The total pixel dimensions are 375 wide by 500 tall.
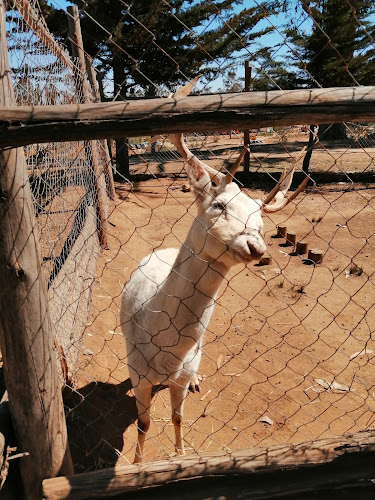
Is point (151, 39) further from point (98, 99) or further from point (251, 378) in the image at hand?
point (251, 378)

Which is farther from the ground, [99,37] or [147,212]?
[99,37]

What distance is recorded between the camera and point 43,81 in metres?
3.84

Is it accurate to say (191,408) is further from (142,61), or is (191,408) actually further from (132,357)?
(142,61)

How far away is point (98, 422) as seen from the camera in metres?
3.22

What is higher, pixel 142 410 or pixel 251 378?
pixel 142 410

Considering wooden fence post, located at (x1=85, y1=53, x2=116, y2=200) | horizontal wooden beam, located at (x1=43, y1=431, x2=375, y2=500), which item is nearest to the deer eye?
horizontal wooden beam, located at (x1=43, y1=431, x2=375, y2=500)

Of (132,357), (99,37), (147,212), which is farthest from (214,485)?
(99,37)

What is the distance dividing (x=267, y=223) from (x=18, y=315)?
22.7 ft

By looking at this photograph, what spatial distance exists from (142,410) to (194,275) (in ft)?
3.47

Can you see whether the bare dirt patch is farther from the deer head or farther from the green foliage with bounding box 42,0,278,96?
the green foliage with bounding box 42,0,278,96

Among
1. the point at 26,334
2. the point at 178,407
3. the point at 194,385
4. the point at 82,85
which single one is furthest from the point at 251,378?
the point at 82,85

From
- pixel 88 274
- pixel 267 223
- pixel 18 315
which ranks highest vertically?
pixel 18 315

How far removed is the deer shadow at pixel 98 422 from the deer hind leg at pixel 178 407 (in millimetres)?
423

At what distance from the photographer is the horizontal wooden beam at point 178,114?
143cm
